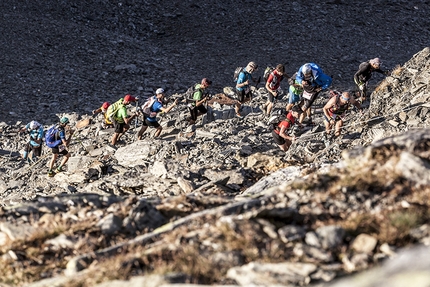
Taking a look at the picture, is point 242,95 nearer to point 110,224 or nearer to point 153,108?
point 153,108

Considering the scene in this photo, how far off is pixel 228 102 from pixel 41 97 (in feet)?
35.4

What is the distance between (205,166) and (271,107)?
4938mm

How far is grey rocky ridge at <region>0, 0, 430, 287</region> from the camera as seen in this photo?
299 inches

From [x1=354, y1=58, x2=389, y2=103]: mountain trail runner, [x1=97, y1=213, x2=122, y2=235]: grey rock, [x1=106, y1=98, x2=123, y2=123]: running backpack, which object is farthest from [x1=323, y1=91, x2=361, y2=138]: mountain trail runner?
[x1=97, y1=213, x2=122, y2=235]: grey rock

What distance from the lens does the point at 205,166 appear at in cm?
1702

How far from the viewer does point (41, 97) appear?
3012 centimetres

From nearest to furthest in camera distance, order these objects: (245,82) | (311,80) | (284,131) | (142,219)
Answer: (142,219) → (284,131) → (311,80) → (245,82)

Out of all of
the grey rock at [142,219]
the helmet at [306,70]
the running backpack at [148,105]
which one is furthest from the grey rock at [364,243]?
the running backpack at [148,105]

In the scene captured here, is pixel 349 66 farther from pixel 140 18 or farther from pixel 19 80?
pixel 19 80

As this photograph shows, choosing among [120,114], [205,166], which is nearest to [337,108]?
[205,166]

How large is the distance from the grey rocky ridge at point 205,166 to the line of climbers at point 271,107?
1.82 feet

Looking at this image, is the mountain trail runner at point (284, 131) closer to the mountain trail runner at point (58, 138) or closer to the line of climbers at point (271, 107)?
the line of climbers at point (271, 107)

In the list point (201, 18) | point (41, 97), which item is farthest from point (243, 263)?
point (201, 18)

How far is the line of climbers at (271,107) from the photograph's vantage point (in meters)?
17.0
